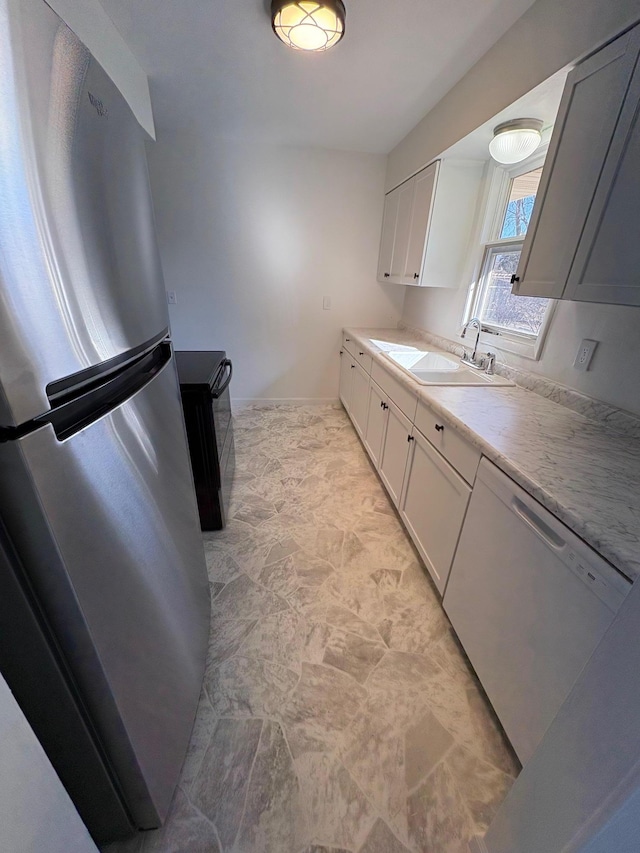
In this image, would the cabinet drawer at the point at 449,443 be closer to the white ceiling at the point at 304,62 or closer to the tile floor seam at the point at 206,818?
Answer: the tile floor seam at the point at 206,818

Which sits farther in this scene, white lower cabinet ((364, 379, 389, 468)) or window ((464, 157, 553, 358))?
white lower cabinet ((364, 379, 389, 468))

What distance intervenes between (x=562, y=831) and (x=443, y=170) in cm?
293

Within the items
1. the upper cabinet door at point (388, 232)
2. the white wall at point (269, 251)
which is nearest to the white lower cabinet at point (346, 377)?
the white wall at point (269, 251)

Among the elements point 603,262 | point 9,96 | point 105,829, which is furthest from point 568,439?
point 105,829

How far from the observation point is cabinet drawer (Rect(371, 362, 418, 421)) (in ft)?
5.88

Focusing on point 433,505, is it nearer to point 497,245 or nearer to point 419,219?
point 497,245

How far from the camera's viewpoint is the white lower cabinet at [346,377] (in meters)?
3.25

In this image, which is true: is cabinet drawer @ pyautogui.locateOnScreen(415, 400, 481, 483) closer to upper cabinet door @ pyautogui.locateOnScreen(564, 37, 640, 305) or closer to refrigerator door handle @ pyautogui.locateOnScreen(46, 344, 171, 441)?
upper cabinet door @ pyautogui.locateOnScreen(564, 37, 640, 305)

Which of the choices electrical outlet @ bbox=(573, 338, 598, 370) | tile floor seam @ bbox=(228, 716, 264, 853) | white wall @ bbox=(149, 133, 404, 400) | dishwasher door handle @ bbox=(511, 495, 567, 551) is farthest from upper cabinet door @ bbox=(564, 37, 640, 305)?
white wall @ bbox=(149, 133, 404, 400)

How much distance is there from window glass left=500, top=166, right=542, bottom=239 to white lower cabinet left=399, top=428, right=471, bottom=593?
4.80 feet

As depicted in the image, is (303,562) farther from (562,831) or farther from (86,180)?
(86,180)

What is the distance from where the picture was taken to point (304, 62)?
181cm

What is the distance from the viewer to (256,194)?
9.96ft

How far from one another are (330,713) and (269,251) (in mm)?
3471
